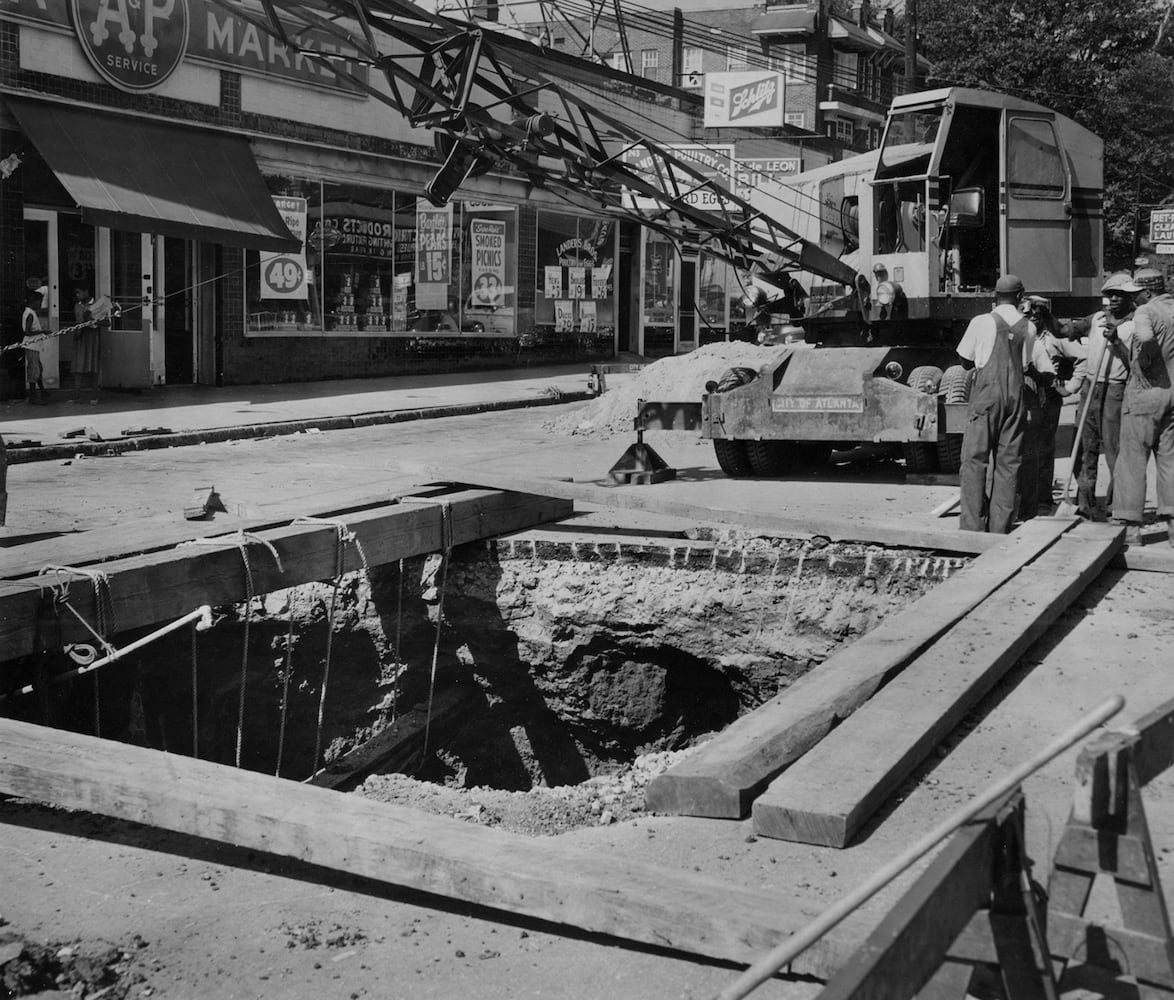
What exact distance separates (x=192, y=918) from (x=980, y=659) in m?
3.09

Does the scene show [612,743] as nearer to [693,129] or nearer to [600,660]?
[600,660]

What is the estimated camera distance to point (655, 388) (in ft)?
56.0

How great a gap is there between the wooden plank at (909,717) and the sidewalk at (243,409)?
10.1 metres

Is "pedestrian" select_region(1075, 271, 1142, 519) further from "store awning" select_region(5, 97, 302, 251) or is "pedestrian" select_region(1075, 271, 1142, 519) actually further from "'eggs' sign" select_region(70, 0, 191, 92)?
"'eggs' sign" select_region(70, 0, 191, 92)

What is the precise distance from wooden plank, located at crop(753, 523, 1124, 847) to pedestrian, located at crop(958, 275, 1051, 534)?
163cm

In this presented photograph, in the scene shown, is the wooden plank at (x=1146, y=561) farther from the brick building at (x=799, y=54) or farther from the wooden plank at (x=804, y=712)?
the brick building at (x=799, y=54)

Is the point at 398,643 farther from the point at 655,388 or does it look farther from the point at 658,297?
the point at 658,297

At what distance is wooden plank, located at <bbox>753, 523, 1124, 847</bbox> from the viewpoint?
12.5 feet

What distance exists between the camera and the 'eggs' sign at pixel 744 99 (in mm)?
30109

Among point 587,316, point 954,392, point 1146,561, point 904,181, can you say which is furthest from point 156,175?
point 1146,561

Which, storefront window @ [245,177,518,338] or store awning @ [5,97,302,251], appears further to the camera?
storefront window @ [245,177,518,338]

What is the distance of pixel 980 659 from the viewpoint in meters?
5.26

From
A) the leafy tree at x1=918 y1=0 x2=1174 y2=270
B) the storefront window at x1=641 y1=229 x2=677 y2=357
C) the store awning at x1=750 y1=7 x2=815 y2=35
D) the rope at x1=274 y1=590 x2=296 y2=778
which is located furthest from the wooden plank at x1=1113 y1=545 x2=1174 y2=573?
the store awning at x1=750 y1=7 x2=815 y2=35

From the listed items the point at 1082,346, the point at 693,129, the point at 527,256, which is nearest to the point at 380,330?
the point at 527,256
